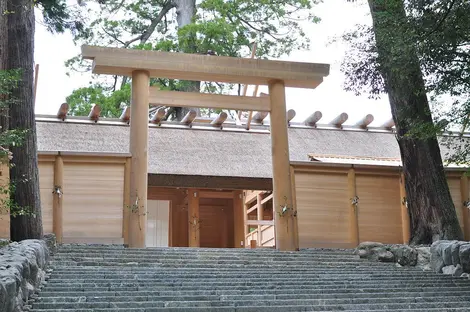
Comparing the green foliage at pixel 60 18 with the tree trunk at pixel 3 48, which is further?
the green foliage at pixel 60 18

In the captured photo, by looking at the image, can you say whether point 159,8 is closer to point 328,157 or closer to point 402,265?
point 328,157

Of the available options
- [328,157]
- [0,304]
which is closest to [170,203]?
[328,157]

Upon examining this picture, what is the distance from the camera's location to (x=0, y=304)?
3.64 meters

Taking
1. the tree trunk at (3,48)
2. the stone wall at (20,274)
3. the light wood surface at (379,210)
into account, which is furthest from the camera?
the light wood surface at (379,210)

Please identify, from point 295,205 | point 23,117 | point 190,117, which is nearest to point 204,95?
point 295,205

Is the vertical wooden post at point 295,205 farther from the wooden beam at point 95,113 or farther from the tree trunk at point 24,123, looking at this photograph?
the wooden beam at point 95,113

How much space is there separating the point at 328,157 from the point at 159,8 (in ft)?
28.0

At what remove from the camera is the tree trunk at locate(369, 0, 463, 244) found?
29.9 feet

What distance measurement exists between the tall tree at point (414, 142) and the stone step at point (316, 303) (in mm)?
3331

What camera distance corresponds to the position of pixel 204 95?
9.97 meters

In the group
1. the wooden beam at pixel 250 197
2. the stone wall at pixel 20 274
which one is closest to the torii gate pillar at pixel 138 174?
the stone wall at pixel 20 274

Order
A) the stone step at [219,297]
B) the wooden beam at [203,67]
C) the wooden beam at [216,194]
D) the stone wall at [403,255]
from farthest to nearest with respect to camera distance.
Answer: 1. the wooden beam at [216,194]
2. the wooden beam at [203,67]
3. the stone wall at [403,255]
4. the stone step at [219,297]

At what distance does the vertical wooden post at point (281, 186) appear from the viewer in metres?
9.52

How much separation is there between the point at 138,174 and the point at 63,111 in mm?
5469
